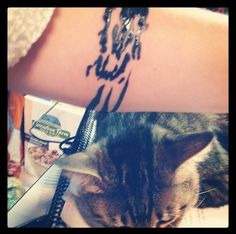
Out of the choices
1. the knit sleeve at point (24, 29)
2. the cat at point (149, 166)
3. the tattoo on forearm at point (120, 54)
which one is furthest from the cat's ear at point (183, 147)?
the knit sleeve at point (24, 29)

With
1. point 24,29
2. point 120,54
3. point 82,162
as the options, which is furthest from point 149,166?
point 24,29

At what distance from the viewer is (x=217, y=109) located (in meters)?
0.76

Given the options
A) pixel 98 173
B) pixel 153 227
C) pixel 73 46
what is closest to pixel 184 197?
pixel 153 227

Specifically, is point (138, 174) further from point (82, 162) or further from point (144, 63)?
point (144, 63)

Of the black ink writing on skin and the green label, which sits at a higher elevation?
the black ink writing on skin

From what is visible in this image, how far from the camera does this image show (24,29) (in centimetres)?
67

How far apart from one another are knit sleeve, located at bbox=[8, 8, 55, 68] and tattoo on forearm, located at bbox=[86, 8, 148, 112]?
13 cm

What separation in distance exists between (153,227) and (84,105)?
1.10ft

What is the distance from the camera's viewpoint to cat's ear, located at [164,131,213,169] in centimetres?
76

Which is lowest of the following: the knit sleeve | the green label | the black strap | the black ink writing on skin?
the black strap

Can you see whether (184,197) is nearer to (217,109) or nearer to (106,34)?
(217,109)

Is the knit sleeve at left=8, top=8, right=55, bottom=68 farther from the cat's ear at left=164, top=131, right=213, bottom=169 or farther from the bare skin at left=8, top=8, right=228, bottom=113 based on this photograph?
the cat's ear at left=164, top=131, right=213, bottom=169

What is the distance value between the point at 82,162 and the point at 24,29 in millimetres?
322

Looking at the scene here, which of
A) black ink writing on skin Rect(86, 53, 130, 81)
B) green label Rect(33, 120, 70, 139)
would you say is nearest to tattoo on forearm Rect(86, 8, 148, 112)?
black ink writing on skin Rect(86, 53, 130, 81)
